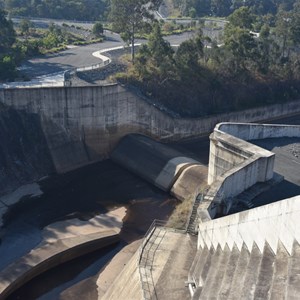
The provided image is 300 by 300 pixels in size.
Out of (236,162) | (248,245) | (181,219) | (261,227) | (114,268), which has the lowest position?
(114,268)

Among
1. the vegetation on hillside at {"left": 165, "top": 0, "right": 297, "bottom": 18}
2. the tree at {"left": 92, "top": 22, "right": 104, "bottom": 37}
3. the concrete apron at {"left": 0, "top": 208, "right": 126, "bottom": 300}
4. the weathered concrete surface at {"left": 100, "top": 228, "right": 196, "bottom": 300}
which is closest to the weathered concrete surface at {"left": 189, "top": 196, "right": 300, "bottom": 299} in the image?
the weathered concrete surface at {"left": 100, "top": 228, "right": 196, "bottom": 300}

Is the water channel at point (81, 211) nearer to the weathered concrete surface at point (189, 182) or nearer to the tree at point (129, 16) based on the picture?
the weathered concrete surface at point (189, 182)

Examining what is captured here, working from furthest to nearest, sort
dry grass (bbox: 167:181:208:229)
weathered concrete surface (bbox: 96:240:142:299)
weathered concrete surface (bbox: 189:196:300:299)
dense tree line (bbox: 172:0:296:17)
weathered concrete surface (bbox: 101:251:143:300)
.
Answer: dense tree line (bbox: 172:0:296:17) < dry grass (bbox: 167:181:208:229) < weathered concrete surface (bbox: 96:240:142:299) < weathered concrete surface (bbox: 101:251:143:300) < weathered concrete surface (bbox: 189:196:300:299)

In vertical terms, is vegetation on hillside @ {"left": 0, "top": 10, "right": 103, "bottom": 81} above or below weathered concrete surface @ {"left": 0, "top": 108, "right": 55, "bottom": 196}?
above

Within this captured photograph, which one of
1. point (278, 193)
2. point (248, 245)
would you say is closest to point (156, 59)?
point (278, 193)

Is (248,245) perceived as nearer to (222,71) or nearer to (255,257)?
(255,257)

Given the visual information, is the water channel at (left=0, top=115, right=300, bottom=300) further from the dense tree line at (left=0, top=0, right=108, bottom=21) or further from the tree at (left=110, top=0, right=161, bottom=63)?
the dense tree line at (left=0, top=0, right=108, bottom=21)
